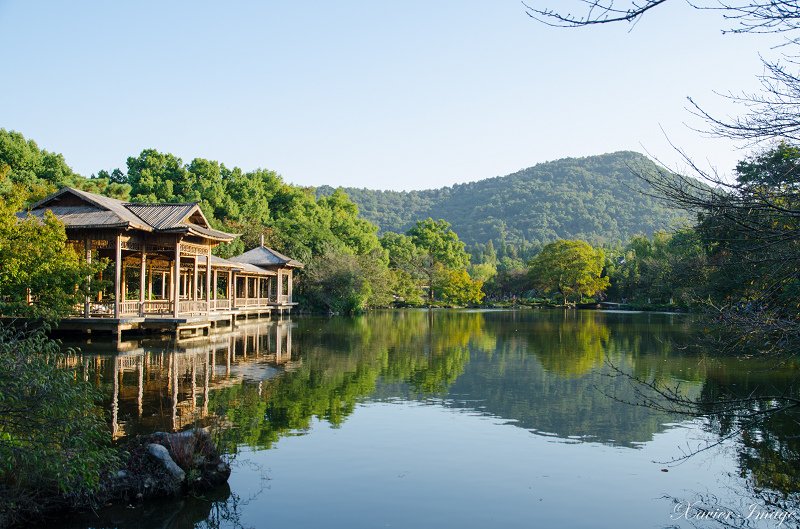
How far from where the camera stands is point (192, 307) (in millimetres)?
24859

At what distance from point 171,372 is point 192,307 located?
10441mm

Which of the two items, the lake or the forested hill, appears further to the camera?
the forested hill

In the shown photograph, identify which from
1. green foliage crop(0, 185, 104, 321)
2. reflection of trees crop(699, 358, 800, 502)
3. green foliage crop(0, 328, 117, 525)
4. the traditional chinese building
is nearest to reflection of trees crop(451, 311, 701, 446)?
reflection of trees crop(699, 358, 800, 502)

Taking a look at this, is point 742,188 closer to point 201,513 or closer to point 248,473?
point 201,513

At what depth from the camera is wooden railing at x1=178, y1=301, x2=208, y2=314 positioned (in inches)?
948

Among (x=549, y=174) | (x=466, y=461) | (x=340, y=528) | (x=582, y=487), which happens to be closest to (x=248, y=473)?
(x=340, y=528)

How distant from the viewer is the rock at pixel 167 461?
22.8ft

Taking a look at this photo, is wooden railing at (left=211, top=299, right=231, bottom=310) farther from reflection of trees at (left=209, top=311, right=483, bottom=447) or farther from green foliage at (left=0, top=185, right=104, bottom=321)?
green foliage at (left=0, top=185, right=104, bottom=321)

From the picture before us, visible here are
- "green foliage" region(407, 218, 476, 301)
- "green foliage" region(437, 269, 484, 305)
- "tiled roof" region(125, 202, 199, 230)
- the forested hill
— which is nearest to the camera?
"tiled roof" region(125, 202, 199, 230)

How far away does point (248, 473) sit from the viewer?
7.89 meters

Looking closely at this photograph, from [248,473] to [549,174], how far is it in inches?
5602

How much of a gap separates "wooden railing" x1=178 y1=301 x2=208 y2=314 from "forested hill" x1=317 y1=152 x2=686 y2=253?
87.7 m

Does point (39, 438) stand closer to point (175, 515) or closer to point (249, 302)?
point (175, 515)

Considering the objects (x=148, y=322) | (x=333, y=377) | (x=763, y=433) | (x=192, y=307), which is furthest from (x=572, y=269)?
(x=763, y=433)
